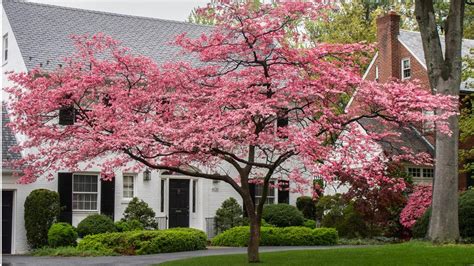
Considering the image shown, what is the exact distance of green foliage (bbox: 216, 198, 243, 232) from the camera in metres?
28.0

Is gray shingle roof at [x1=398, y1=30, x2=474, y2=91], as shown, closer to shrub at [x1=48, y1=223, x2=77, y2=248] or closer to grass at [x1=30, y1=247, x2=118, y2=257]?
shrub at [x1=48, y1=223, x2=77, y2=248]

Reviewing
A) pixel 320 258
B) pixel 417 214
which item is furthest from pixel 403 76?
pixel 320 258

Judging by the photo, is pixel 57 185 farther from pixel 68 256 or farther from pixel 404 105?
pixel 404 105

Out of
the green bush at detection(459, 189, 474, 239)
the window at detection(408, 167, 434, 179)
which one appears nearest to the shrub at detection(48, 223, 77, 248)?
the green bush at detection(459, 189, 474, 239)

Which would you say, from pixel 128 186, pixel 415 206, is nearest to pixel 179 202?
pixel 128 186

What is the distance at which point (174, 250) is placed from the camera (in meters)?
23.0

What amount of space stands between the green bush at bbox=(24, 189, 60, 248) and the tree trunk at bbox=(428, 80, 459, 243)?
12.1 metres

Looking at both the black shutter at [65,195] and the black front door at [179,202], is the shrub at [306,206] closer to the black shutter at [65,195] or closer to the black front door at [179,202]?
the black front door at [179,202]

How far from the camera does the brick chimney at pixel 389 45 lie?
36.2 metres

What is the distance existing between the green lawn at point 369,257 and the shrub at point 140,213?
798 cm

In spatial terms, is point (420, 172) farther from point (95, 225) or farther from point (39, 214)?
point (39, 214)

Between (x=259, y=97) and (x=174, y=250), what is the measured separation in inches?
350

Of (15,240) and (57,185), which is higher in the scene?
(57,185)

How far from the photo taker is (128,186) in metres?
27.4
